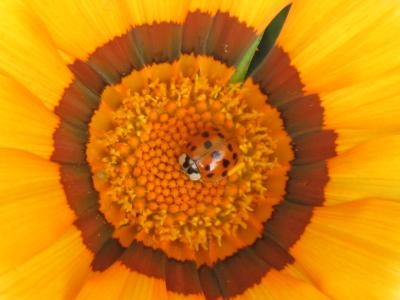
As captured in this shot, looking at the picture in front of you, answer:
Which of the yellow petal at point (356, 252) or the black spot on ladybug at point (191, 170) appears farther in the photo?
the black spot on ladybug at point (191, 170)

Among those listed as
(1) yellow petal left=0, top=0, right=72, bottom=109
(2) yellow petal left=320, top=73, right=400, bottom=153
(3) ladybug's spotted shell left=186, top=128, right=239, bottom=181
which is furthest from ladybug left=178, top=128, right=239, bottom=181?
(1) yellow petal left=0, top=0, right=72, bottom=109

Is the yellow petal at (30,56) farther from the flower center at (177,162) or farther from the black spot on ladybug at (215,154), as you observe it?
the black spot on ladybug at (215,154)

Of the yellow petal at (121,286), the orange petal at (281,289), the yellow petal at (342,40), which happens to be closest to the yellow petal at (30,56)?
the yellow petal at (121,286)

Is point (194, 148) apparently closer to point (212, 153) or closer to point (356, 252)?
point (212, 153)

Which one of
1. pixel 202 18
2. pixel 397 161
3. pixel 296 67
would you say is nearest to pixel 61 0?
pixel 202 18

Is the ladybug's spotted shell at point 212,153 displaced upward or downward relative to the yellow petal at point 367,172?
upward
